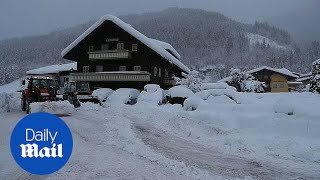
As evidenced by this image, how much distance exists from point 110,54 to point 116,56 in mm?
854

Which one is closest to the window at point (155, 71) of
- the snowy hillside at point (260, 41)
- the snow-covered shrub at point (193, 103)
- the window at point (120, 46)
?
the window at point (120, 46)

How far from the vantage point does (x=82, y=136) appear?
10086 mm

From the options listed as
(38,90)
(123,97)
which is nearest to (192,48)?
(123,97)

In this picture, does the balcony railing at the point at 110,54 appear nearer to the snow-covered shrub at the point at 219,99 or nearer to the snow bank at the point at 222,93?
the snow bank at the point at 222,93

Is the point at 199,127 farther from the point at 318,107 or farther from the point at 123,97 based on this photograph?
the point at 123,97

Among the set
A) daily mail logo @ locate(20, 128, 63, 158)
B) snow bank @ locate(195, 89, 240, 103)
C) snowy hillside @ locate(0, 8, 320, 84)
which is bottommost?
snow bank @ locate(195, 89, 240, 103)

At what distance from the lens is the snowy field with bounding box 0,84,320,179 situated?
6461 millimetres

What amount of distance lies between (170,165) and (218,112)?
26.8 feet

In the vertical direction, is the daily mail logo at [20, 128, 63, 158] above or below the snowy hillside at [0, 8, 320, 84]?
below

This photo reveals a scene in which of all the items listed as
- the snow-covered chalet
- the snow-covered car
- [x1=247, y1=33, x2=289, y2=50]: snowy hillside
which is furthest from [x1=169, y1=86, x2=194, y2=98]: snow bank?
[x1=247, y1=33, x2=289, y2=50]: snowy hillside

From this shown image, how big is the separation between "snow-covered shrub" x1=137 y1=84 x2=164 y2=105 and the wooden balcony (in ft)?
18.6

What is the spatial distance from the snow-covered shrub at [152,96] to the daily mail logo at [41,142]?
21.3 metres

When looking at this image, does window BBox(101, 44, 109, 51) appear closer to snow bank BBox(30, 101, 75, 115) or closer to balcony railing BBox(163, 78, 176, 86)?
balcony railing BBox(163, 78, 176, 86)


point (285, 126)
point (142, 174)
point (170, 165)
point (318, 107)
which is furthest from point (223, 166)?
point (318, 107)
